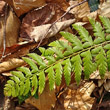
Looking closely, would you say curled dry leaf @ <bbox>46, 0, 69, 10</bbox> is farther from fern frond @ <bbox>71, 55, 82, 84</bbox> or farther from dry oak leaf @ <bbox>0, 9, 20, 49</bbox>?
fern frond @ <bbox>71, 55, 82, 84</bbox>

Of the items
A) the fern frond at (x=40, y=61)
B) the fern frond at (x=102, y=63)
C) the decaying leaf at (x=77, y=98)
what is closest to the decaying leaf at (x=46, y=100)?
the decaying leaf at (x=77, y=98)

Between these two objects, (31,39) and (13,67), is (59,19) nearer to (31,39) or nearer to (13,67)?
(31,39)

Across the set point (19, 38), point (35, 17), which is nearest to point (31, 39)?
point (19, 38)

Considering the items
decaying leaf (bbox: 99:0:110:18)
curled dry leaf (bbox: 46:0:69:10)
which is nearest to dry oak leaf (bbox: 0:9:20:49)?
curled dry leaf (bbox: 46:0:69:10)

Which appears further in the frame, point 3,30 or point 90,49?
point 3,30

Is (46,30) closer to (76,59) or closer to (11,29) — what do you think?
(11,29)

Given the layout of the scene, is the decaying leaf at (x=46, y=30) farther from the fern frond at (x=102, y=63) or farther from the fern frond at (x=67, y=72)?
the fern frond at (x=102, y=63)
